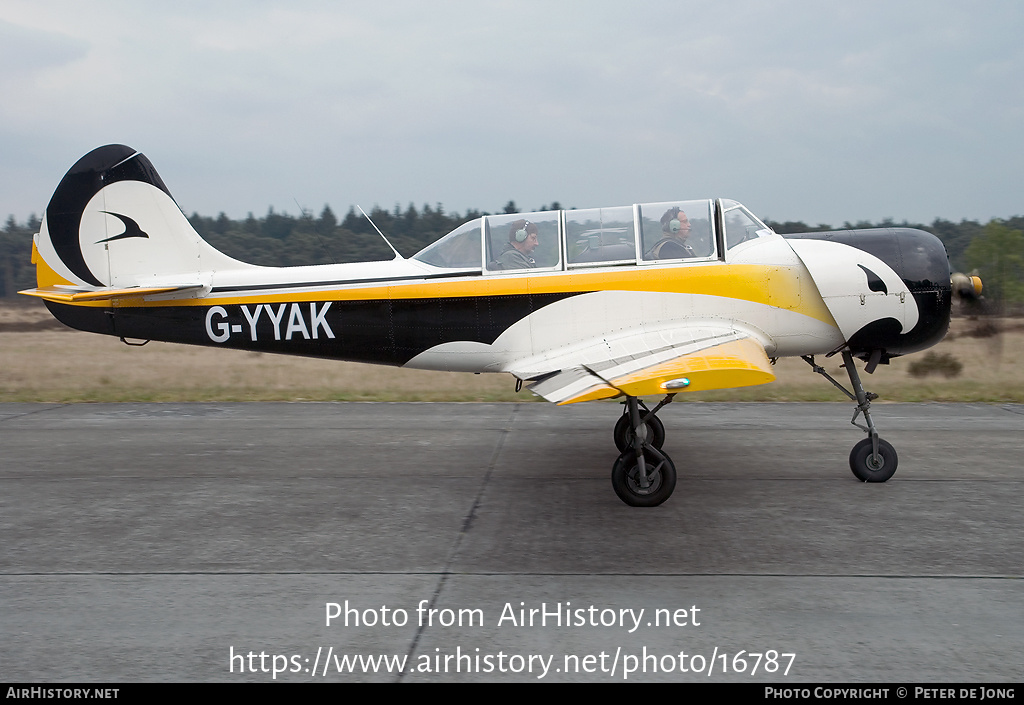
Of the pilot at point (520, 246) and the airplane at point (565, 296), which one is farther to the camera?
the pilot at point (520, 246)

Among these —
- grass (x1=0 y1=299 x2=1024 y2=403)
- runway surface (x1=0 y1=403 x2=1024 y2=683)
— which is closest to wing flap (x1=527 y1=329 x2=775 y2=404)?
runway surface (x1=0 y1=403 x2=1024 y2=683)

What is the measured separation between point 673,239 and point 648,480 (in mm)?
2391

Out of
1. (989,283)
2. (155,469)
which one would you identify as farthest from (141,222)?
(989,283)

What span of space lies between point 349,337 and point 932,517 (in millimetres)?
5567

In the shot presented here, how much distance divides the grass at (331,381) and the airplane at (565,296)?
7.61ft

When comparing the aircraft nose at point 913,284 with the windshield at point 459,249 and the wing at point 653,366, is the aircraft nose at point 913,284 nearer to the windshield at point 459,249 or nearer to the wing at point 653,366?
the wing at point 653,366

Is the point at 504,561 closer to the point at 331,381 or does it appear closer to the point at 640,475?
the point at 640,475

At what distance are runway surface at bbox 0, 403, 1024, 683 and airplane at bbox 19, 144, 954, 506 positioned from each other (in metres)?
0.94

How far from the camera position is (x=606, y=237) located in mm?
7574

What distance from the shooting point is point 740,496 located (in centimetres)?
706

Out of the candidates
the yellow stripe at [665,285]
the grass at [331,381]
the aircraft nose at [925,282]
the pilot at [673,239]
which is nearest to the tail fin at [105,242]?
the yellow stripe at [665,285]

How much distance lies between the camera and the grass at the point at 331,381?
45.2 feet

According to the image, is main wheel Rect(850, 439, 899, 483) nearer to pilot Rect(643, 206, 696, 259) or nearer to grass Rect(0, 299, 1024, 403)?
grass Rect(0, 299, 1024, 403)

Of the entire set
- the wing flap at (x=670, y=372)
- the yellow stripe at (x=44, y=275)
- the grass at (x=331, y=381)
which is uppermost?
the yellow stripe at (x=44, y=275)
